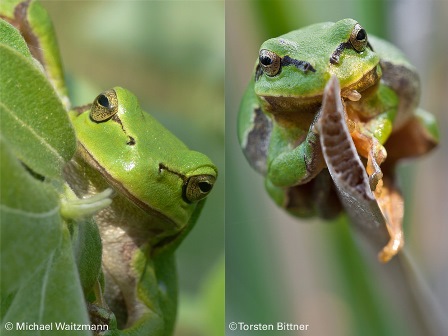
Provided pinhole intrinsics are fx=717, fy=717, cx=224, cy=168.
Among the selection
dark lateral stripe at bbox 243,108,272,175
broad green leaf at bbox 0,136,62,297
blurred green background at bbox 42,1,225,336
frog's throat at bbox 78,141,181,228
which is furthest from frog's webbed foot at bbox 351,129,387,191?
blurred green background at bbox 42,1,225,336

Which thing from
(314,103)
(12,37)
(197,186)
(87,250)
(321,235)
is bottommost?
(321,235)

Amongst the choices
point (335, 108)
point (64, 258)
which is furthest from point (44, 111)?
point (335, 108)

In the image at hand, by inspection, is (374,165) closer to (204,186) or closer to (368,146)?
(368,146)

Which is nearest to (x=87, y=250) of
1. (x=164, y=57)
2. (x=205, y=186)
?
(x=205, y=186)

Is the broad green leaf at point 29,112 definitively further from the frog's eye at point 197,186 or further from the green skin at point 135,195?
the frog's eye at point 197,186

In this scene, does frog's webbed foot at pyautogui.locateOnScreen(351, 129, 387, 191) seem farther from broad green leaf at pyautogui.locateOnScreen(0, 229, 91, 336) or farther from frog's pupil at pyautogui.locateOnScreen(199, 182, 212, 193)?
broad green leaf at pyautogui.locateOnScreen(0, 229, 91, 336)
